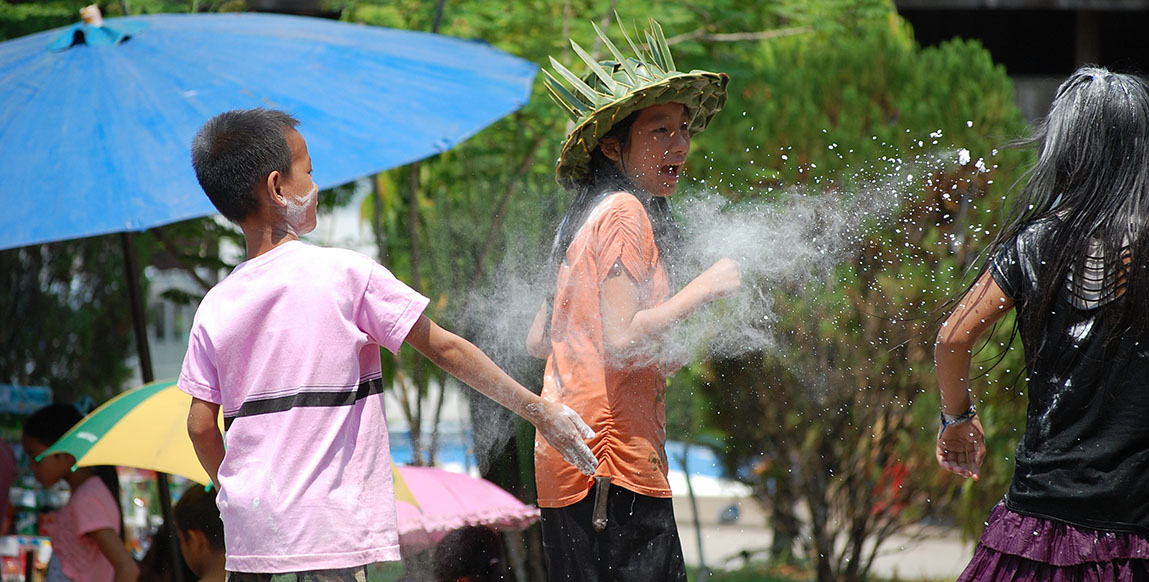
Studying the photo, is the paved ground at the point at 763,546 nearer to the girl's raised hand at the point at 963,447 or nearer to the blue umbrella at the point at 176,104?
the blue umbrella at the point at 176,104

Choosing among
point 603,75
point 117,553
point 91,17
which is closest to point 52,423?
point 117,553

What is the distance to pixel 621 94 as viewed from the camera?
2512mm

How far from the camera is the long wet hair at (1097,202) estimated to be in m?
1.93

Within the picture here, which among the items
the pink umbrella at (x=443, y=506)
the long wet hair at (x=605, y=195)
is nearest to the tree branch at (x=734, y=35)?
the pink umbrella at (x=443, y=506)

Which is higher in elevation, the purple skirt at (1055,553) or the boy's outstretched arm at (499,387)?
the boy's outstretched arm at (499,387)

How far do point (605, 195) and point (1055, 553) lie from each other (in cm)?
117

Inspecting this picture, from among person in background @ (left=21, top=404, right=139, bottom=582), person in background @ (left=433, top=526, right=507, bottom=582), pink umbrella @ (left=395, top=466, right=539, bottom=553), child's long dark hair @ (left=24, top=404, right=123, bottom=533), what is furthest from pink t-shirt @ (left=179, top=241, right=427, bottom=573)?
child's long dark hair @ (left=24, top=404, right=123, bottom=533)

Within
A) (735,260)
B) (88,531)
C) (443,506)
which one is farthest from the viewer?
(88,531)

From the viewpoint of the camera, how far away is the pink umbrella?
135 inches

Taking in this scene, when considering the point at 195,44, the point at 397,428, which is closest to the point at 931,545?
the point at 397,428

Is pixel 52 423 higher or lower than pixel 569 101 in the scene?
lower

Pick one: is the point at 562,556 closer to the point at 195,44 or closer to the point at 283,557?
the point at 283,557

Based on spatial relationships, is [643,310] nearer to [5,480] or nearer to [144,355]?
[144,355]

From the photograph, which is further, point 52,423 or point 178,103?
point 52,423
